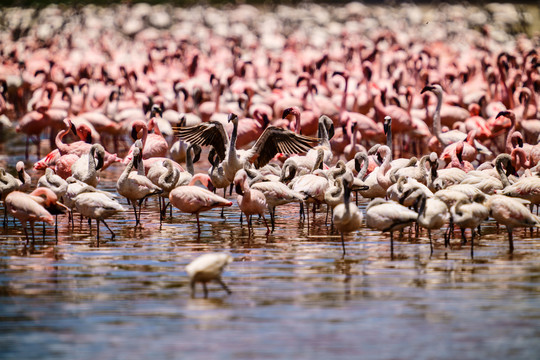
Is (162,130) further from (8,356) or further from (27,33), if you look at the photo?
(27,33)

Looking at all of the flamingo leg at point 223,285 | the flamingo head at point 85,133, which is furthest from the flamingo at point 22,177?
the flamingo leg at point 223,285

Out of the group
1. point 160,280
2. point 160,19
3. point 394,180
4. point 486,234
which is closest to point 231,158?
point 394,180

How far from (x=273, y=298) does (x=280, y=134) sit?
4923 millimetres

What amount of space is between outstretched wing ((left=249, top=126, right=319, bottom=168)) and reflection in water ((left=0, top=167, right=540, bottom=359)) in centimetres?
180

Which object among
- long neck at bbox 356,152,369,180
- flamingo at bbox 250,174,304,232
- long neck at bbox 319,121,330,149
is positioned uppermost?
long neck at bbox 319,121,330,149

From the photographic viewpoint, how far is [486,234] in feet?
37.2

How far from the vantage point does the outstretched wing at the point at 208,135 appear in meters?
13.2

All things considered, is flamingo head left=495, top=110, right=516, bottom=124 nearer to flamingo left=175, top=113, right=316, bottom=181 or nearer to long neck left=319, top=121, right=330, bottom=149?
long neck left=319, top=121, right=330, bottom=149

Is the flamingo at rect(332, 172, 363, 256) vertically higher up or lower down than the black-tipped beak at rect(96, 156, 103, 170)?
lower down

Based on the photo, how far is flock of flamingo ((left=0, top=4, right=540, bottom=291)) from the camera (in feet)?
35.6

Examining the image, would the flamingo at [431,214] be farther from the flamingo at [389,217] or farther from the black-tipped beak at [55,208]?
the black-tipped beak at [55,208]

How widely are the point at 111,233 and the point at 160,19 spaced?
1637 inches

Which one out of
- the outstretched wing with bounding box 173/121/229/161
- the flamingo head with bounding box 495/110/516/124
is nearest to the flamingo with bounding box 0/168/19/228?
the outstretched wing with bounding box 173/121/229/161

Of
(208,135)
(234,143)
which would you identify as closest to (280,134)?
(234,143)
